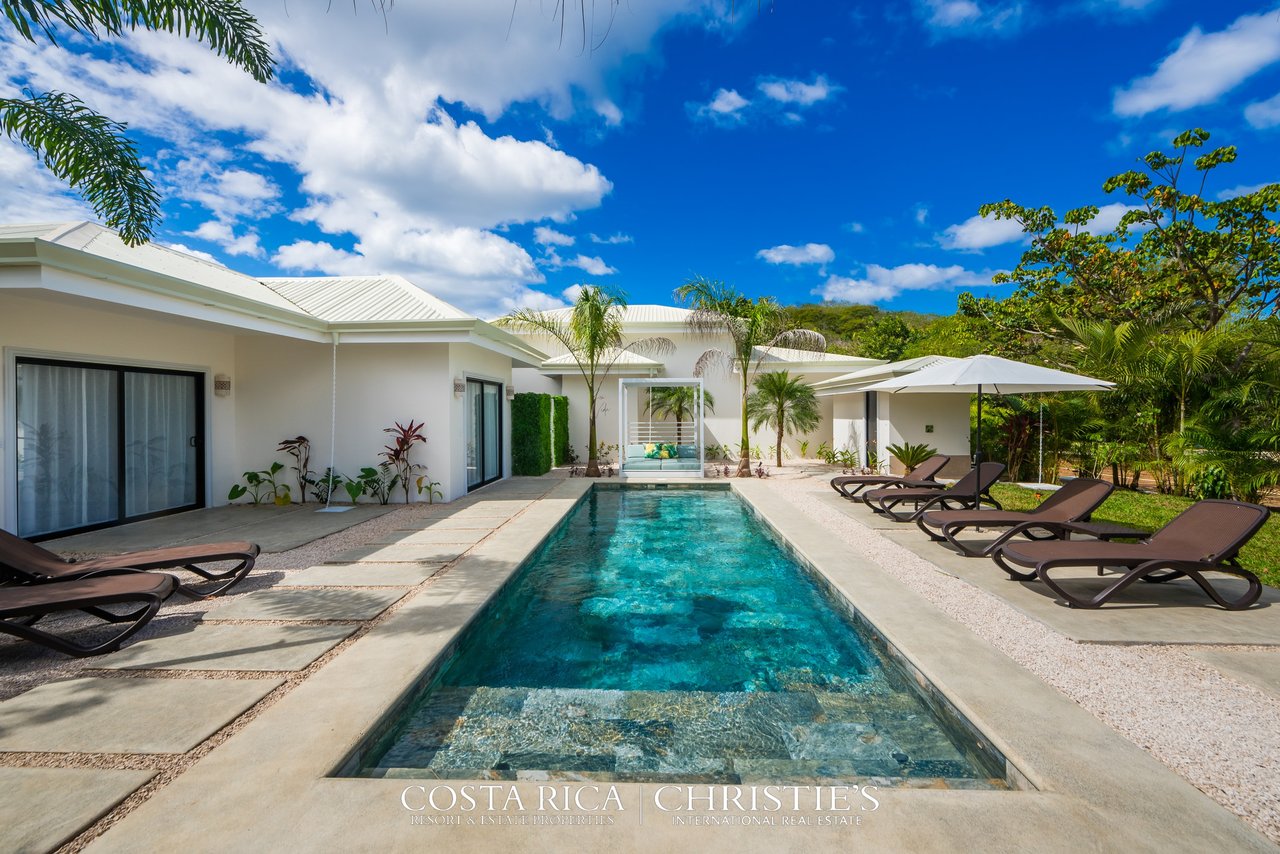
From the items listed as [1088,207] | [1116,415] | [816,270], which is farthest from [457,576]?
[816,270]

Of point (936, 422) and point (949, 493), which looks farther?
point (936, 422)

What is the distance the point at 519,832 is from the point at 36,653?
4.80 metres

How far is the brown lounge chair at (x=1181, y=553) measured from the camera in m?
5.25

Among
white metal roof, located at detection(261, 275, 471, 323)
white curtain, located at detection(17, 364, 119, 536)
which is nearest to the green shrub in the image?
white metal roof, located at detection(261, 275, 471, 323)

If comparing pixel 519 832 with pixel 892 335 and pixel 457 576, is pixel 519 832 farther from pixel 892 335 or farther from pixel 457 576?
pixel 892 335

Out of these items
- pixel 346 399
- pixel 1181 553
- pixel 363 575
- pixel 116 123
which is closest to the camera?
pixel 1181 553

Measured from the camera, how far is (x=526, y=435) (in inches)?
674

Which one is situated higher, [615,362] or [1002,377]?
[615,362]

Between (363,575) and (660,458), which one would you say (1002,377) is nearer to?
(363,575)

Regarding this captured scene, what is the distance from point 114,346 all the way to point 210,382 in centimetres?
230

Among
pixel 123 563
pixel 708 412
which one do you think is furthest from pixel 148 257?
pixel 708 412

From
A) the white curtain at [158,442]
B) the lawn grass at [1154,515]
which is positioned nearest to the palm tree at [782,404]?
the lawn grass at [1154,515]

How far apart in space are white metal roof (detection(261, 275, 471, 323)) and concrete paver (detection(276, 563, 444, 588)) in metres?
5.71

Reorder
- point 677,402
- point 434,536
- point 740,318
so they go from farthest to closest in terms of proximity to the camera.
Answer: point 677,402 < point 740,318 < point 434,536
